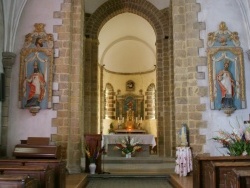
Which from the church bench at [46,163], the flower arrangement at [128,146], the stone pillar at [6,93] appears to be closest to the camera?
the church bench at [46,163]

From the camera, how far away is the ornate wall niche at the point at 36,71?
9.10 meters

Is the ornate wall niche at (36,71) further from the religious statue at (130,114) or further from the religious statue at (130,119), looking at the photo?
the religious statue at (130,114)

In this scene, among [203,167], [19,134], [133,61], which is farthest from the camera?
[133,61]

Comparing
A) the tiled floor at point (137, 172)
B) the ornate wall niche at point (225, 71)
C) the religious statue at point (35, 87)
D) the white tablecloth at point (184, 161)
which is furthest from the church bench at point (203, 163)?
the religious statue at point (35, 87)

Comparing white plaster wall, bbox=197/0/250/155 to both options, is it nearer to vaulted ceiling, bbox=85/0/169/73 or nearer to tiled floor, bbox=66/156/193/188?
tiled floor, bbox=66/156/193/188

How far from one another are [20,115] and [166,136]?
23.3 feet

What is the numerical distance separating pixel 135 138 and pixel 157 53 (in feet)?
13.1

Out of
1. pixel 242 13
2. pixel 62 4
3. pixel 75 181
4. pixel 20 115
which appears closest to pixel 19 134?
pixel 20 115

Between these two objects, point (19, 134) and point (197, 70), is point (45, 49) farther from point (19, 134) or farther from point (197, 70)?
point (197, 70)

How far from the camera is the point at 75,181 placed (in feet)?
25.2

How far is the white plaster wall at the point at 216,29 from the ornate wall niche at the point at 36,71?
4198mm

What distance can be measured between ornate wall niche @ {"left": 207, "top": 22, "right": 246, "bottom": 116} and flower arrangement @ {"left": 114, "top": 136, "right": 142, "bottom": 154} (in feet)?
16.7

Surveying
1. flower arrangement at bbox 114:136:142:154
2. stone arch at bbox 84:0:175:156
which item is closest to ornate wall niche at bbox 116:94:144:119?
stone arch at bbox 84:0:175:156

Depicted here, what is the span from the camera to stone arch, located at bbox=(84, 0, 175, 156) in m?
14.6
